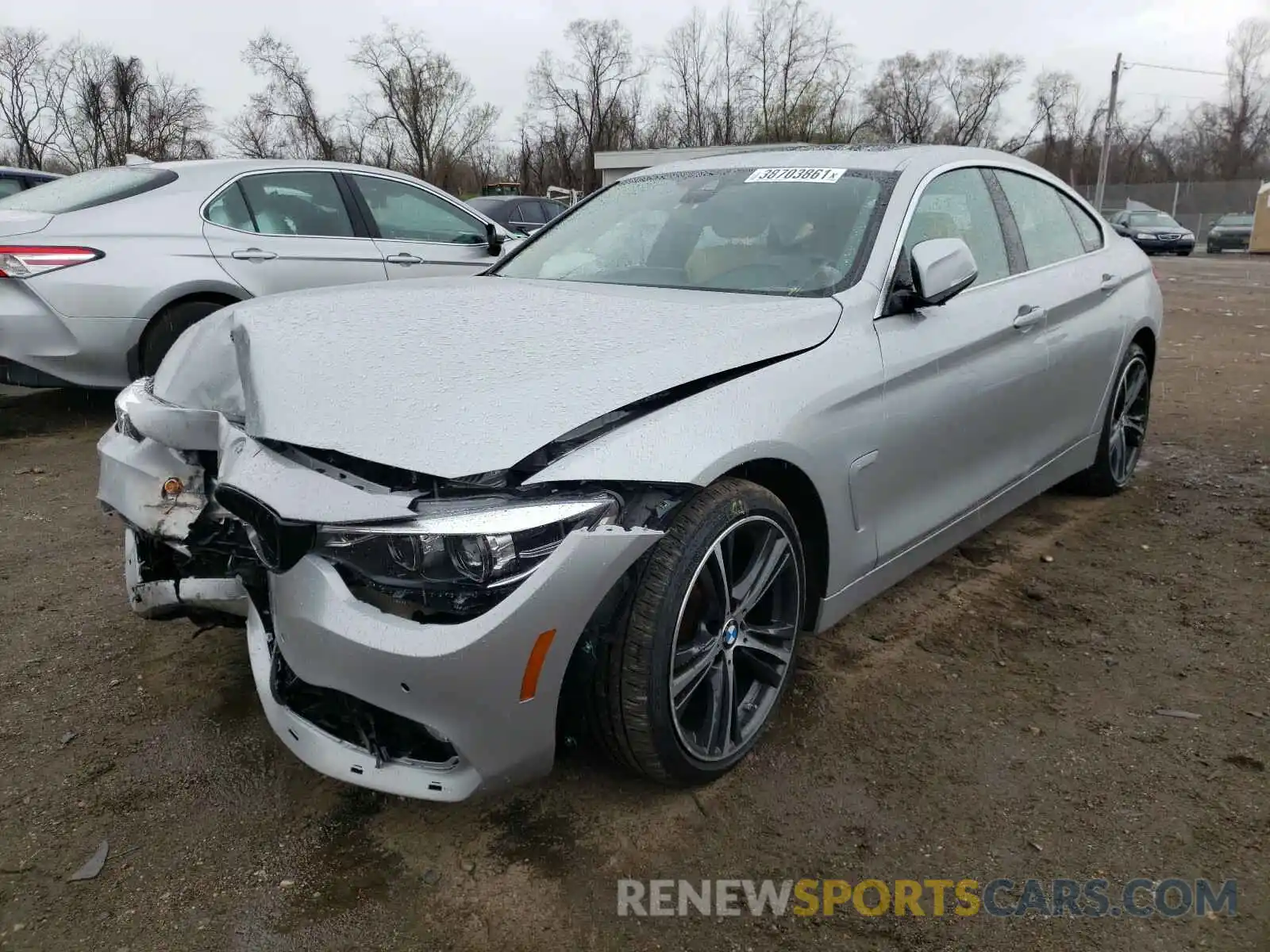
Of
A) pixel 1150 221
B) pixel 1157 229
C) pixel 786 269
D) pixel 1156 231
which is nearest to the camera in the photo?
pixel 786 269

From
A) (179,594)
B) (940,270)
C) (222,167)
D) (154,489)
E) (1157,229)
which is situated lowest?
(179,594)

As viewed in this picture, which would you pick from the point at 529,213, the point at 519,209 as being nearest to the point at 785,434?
Answer: the point at 519,209

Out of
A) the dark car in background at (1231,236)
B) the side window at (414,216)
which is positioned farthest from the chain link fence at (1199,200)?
the side window at (414,216)

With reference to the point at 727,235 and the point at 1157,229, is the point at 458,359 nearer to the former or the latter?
the point at 727,235

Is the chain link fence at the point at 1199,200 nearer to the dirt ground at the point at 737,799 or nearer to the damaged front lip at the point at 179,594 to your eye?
the dirt ground at the point at 737,799

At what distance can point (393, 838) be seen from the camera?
2105 millimetres

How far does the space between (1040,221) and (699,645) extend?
2619 mm

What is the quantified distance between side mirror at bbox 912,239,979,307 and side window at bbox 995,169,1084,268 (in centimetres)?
101

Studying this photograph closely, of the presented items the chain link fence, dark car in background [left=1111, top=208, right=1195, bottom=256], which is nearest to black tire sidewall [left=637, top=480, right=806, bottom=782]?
dark car in background [left=1111, top=208, right=1195, bottom=256]

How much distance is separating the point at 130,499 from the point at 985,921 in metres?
2.27

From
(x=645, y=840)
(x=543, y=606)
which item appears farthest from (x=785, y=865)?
(x=543, y=606)

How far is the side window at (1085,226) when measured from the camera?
4102 millimetres

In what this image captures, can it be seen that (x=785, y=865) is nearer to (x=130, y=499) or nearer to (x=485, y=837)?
(x=485, y=837)

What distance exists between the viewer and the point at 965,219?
3.25m
